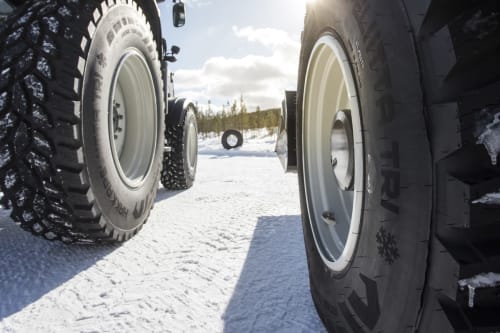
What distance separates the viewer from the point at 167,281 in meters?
1.64

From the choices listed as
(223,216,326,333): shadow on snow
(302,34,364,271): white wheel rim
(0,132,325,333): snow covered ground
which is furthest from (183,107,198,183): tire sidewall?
(302,34,364,271): white wheel rim

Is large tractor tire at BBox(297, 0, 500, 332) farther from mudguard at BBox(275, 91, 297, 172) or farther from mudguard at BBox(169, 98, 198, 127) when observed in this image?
mudguard at BBox(169, 98, 198, 127)

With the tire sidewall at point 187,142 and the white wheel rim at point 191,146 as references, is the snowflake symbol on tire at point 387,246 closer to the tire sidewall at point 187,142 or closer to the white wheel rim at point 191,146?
the tire sidewall at point 187,142

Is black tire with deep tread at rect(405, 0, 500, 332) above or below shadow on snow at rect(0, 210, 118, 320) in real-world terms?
above

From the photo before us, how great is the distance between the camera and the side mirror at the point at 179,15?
14.0 ft

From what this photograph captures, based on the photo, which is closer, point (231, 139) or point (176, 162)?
point (176, 162)

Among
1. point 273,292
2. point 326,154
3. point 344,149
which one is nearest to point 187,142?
point 326,154

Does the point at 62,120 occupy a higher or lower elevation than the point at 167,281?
higher

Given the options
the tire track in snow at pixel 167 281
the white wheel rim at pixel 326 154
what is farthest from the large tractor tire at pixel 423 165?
the tire track in snow at pixel 167 281

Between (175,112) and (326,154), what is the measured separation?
2733 millimetres

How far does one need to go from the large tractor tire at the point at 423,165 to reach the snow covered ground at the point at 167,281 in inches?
19.6

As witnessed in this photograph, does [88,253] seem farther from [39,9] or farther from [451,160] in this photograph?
[451,160]

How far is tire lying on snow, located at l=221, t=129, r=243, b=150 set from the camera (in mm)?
16719

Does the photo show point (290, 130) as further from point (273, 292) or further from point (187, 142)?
point (187, 142)
